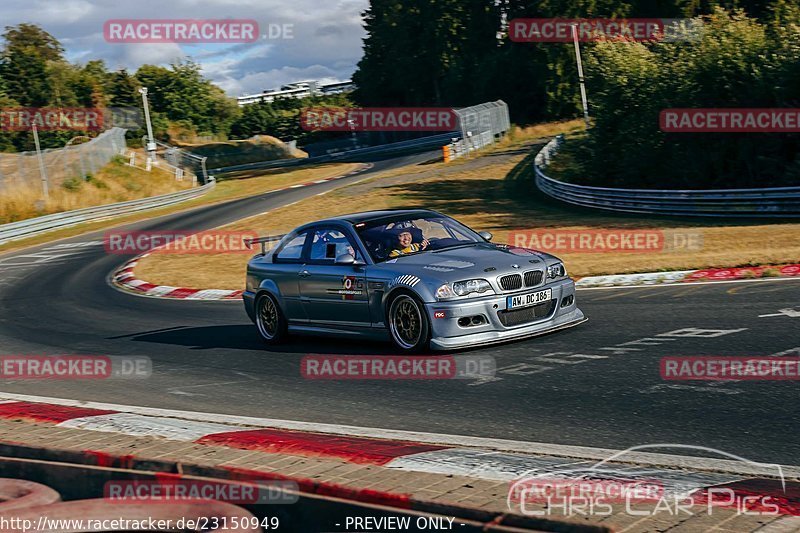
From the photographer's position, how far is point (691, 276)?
13.8m

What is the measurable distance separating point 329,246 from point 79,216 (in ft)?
109

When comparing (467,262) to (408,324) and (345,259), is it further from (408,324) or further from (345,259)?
(345,259)

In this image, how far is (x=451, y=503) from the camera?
434 centimetres

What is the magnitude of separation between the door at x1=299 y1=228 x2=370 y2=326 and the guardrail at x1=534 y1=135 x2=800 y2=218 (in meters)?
15.9

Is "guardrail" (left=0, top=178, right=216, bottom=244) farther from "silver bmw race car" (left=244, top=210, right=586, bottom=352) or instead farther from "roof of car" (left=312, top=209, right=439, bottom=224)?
"roof of car" (left=312, top=209, right=439, bottom=224)

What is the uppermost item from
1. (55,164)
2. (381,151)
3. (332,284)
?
(55,164)

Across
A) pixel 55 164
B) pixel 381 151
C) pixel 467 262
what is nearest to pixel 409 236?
pixel 467 262

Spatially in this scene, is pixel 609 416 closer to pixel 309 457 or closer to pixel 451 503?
pixel 309 457

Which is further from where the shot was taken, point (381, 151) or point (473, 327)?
point (381, 151)

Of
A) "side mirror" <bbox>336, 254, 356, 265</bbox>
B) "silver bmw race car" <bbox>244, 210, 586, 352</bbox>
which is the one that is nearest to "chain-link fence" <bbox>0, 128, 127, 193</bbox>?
"silver bmw race car" <bbox>244, 210, 586, 352</bbox>

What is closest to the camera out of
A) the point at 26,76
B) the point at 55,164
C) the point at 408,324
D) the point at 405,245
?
the point at 408,324

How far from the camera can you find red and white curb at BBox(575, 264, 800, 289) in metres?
13.1

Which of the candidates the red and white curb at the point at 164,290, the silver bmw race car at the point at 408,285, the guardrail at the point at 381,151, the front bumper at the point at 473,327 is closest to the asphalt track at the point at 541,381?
the front bumper at the point at 473,327

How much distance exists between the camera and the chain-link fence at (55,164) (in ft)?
137
